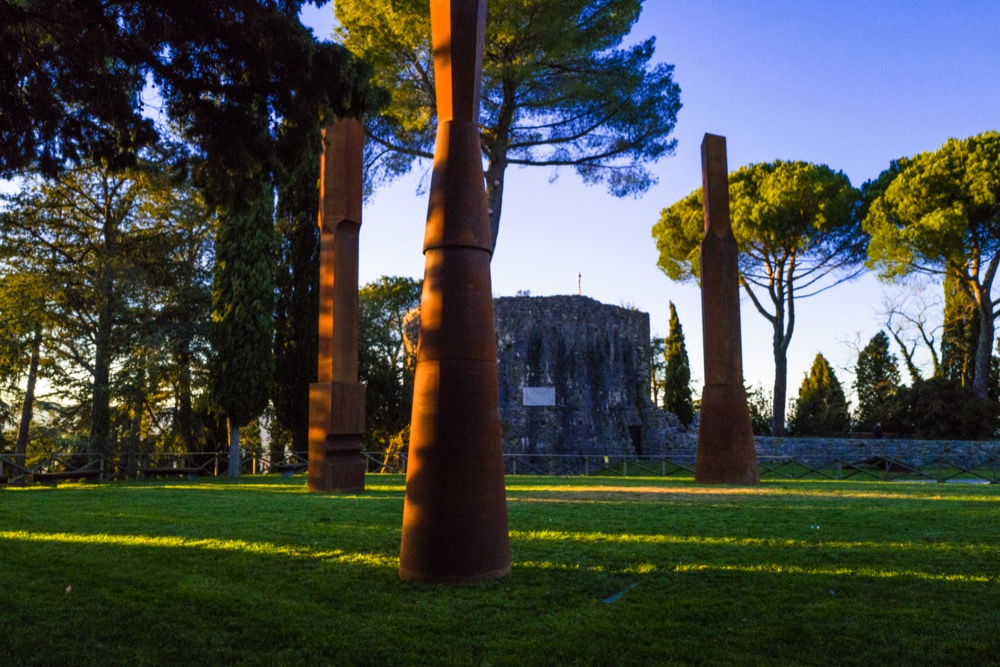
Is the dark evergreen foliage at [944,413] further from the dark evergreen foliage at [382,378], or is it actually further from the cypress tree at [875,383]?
the dark evergreen foliage at [382,378]

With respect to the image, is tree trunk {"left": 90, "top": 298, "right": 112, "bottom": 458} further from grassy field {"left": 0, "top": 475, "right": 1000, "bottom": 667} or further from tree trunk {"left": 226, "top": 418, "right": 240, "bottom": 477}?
grassy field {"left": 0, "top": 475, "right": 1000, "bottom": 667}

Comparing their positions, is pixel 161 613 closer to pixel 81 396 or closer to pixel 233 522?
pixel 233 522

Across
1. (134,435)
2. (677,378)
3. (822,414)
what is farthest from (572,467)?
(677,378)

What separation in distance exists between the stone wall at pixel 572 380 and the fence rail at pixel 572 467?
53.5 inches

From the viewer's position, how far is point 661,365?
39250 millimetres

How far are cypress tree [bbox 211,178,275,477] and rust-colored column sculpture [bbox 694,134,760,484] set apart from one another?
32.5 feet

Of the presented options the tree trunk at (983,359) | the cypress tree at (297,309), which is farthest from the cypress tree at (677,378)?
the cypress tree at (297,309)

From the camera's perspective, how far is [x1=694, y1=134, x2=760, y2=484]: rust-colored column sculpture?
1211 cm

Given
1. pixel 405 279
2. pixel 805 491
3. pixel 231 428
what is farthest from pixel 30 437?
pixel 805 491

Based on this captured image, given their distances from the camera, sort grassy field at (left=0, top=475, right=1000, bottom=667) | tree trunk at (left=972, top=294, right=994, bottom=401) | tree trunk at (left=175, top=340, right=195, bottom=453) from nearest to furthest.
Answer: grassy field at (left=0, top=475, right=1000, bottom=667) < tree trunk at (left=175, top=340, right=195, bottom=453) < tree trunk at (left=972, top=294, right=994, bottom=401)

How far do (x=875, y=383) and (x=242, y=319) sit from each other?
23621 millimetres

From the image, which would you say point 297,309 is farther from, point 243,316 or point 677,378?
point 677,378

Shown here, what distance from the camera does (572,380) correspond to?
21953 mm

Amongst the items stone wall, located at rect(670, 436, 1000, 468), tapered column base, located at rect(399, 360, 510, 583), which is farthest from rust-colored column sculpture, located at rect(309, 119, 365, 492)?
stone wall, located at rect(670, 436, 1000, 468)
